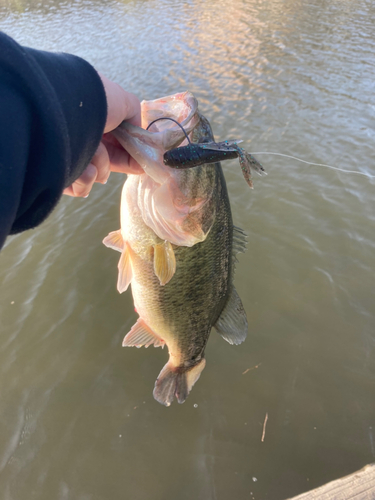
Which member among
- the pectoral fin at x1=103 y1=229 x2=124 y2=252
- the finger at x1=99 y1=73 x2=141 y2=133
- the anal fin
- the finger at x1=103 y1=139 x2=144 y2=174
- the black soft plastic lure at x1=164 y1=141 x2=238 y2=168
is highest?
the finger at x1=99 y1=73 x2=141 y2=133

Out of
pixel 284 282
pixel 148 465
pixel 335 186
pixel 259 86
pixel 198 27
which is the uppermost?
pixel 198 27

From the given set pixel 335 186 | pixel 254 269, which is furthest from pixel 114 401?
pixel 335 186

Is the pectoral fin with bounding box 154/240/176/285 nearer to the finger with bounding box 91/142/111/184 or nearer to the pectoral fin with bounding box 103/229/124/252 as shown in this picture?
the pectoral fin with bounding box 103/229/124/252

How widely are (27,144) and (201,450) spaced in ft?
8.73

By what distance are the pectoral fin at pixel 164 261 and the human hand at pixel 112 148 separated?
0.46m

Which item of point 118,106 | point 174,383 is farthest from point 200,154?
point 174,383

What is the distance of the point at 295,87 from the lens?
7.85m

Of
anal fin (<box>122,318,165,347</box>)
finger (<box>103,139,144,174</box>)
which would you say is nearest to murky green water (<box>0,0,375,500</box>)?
anal fin (<box>122,318,165,347</box>)

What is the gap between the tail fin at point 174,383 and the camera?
2.22 meters

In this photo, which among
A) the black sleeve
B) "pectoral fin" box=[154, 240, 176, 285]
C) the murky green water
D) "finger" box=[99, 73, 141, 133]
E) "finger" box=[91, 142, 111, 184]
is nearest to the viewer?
the black sleeve

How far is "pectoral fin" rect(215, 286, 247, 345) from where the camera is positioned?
87.3 inches

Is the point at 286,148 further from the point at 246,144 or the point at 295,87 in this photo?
the point at 295,87

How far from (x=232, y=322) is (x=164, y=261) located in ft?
2.75

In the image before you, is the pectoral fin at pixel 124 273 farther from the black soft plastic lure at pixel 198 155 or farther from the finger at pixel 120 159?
the black soft plastic lure at pixel 198 155
